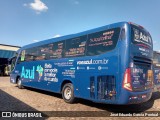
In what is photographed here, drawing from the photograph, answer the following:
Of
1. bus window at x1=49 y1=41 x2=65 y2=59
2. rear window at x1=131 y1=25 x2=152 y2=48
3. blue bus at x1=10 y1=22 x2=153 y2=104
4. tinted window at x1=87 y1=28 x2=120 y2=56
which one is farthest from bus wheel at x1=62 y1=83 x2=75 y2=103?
rear window at x1=131 y1=25 x2=152 y2=48

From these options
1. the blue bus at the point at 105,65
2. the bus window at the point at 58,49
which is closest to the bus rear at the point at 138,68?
the blue bus at the point at 105,65

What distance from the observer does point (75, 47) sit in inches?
385

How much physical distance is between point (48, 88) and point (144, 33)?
5.95 meters

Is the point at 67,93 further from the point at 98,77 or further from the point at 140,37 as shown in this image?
the point at 140,37

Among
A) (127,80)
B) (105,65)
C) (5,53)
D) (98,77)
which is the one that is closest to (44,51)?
(98,77)

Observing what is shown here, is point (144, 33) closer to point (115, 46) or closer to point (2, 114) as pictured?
point (115, 46)

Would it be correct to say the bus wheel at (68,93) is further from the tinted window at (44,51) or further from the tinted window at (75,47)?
the tinted window at (44,51)

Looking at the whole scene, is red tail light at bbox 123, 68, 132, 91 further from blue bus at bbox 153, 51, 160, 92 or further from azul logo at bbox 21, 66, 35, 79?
azul logo at bbox 21, 66, 35, 79

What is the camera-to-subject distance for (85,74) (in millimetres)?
8781

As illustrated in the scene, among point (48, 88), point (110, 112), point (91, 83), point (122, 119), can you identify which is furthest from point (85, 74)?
point (48, 88)

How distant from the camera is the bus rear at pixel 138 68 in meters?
7.23

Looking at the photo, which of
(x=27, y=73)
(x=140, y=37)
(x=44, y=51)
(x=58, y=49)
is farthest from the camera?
(x=27, y=73)

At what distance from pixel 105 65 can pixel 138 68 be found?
4.01ft

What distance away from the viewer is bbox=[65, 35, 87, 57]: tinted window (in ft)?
30.5
